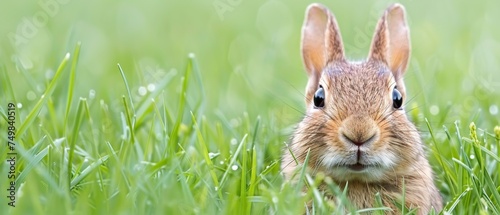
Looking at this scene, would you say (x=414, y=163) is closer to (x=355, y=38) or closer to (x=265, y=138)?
(x=265, y=138)

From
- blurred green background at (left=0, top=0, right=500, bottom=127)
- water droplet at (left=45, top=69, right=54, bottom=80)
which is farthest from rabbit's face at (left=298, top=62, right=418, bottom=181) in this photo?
water droplet at (left=45, top=69, right=54, bottom=80)

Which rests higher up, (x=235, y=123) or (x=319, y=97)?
(x=319, y=97)

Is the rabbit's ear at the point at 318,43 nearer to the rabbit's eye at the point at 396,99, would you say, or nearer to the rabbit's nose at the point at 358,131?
the rabbit's eye at the point at 396,99

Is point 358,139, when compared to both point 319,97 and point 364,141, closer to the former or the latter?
point 364,141

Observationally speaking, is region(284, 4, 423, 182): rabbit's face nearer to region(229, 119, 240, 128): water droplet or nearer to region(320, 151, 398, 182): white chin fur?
region(320, 151, 398, 182): white chin fur

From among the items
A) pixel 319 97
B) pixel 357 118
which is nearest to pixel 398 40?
pixel 319 97

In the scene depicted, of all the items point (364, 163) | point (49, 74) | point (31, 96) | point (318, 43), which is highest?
point (318, 43)

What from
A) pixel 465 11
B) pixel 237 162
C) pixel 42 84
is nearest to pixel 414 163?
pixel 237 162
